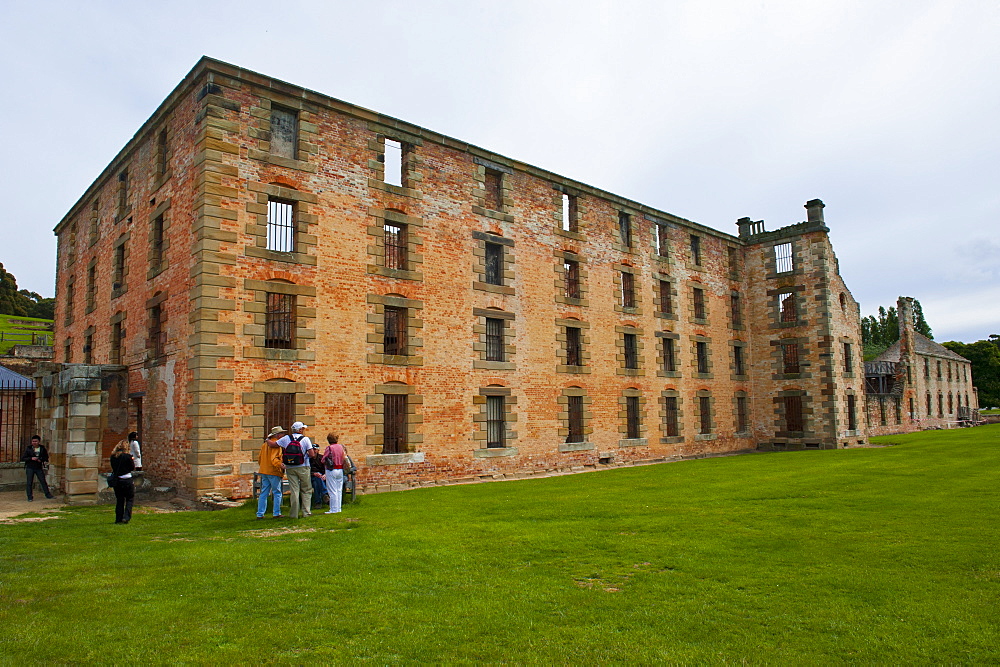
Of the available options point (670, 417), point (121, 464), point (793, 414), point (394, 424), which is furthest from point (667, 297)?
point (121, 464)

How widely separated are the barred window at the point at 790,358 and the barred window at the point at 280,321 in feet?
84.0

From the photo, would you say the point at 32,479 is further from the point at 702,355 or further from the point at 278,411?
the point at 702,355

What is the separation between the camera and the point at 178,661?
205 inches

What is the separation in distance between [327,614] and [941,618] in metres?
5.69

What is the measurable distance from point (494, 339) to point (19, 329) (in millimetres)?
42014

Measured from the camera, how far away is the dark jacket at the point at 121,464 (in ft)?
40.6

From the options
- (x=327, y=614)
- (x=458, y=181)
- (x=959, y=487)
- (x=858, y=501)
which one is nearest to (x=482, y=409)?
(x=458, y=181)

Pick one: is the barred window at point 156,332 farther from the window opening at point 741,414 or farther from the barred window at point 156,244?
the window opening at point 741,414

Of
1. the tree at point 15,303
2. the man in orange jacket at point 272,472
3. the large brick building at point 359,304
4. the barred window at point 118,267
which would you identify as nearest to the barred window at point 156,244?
the large brick building at point 359,304

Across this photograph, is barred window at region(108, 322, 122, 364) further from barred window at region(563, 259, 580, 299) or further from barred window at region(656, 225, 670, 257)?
barred window at region(656, 225, 670, 257)

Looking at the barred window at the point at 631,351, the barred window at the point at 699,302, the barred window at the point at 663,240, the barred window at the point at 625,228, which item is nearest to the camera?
the barred window at the point at 631,351

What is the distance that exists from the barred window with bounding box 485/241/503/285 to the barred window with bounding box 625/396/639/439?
26.3ft

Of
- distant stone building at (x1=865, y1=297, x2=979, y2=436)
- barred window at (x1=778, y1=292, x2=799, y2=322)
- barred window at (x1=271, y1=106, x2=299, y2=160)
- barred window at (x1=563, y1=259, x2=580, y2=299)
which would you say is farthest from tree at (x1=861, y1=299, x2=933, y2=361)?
barred window at (x1=271, y1=106, x2=299, y2=160)

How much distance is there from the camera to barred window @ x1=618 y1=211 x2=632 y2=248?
27547 millimetres
